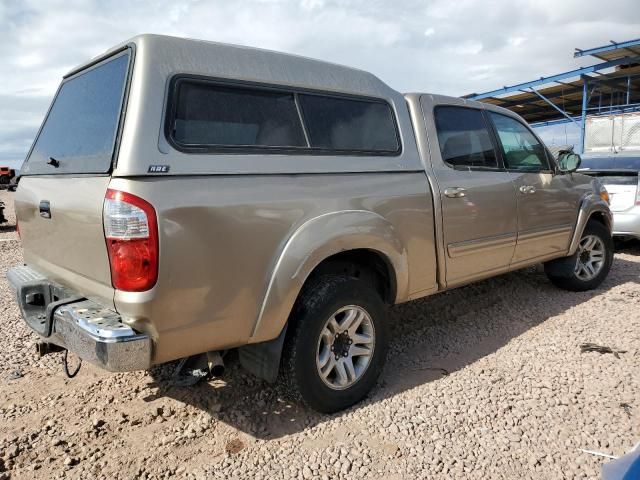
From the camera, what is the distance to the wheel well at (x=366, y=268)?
9.91ft

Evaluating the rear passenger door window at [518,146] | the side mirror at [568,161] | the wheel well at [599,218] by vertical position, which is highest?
the rear passenger door window at [518,146]

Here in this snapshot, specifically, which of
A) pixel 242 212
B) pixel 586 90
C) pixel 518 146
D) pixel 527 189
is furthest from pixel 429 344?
pixel 586 90

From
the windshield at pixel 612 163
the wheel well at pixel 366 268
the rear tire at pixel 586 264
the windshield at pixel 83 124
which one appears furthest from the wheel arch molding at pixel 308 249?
the windshield at pixel 612 163

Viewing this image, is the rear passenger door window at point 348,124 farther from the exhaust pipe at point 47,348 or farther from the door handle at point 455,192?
the exhaust pipe at point 47,348

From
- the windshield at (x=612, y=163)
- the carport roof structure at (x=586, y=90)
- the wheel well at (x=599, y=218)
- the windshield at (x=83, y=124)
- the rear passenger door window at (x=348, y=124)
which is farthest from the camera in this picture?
the carport roof structure at (x=586, y=90)

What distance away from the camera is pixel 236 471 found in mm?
2457

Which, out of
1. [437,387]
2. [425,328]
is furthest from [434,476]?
[425,328]

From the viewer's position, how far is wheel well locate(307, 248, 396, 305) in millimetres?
3021

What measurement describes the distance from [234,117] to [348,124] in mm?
844

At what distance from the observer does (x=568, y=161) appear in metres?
4.77

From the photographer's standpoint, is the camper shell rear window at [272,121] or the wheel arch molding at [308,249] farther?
the wheel arch molding at [308,249]

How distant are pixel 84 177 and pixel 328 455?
188 centimetres

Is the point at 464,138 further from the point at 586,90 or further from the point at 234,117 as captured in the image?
the point at 586,90

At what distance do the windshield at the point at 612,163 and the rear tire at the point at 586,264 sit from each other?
227 centimetres
